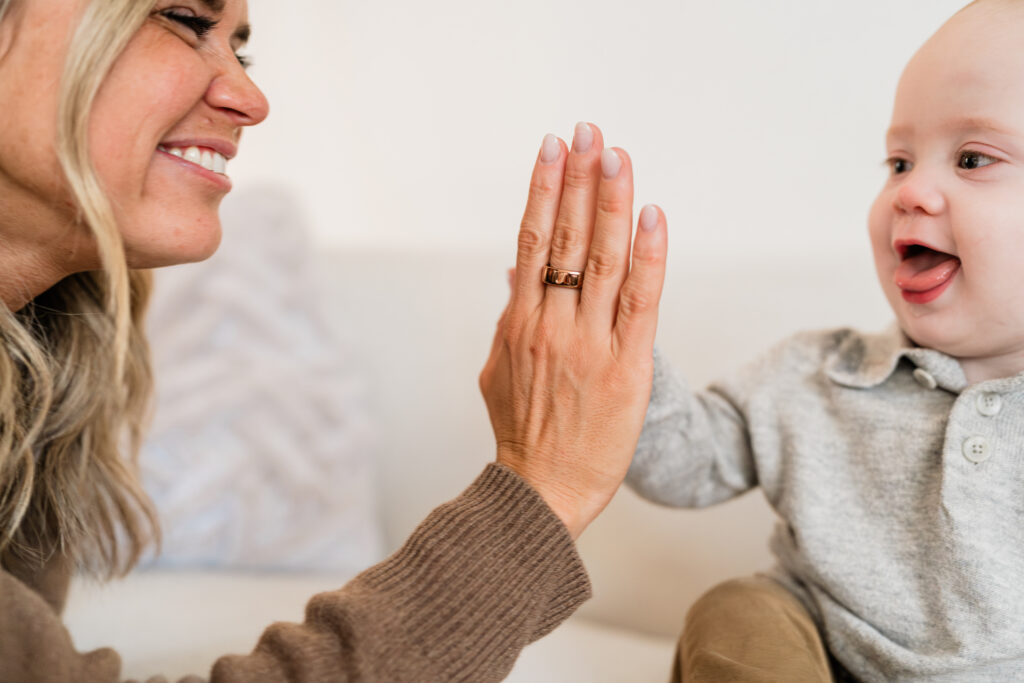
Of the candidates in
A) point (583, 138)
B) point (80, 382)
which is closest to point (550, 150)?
point (583, 138)

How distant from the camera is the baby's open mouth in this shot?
86cm

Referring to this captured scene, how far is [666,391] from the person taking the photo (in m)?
0.94

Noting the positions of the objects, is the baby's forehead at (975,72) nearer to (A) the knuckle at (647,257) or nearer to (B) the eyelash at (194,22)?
(A) the knuckle at (647,257)

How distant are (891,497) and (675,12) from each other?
2.97 feet

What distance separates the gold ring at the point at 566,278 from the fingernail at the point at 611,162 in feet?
0.33

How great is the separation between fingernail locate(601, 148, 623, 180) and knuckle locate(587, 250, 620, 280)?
0.24 ft

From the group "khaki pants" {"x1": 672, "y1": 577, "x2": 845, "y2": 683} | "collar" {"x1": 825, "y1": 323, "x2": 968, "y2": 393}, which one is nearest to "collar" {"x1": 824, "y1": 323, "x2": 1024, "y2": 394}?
"collar" {"x1": 825, "y1": 323, "x2": 968, "y2": 393}

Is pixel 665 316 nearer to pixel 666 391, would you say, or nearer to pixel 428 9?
pixel 666 391

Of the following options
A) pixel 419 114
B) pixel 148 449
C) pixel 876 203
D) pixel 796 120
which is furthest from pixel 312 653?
pixel 419 114

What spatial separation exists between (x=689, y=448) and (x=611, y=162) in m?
0.34

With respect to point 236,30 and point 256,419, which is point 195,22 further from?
point 256,419

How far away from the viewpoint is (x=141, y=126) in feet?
2.61

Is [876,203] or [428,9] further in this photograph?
[428,9]

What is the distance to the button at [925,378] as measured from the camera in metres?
0.89
